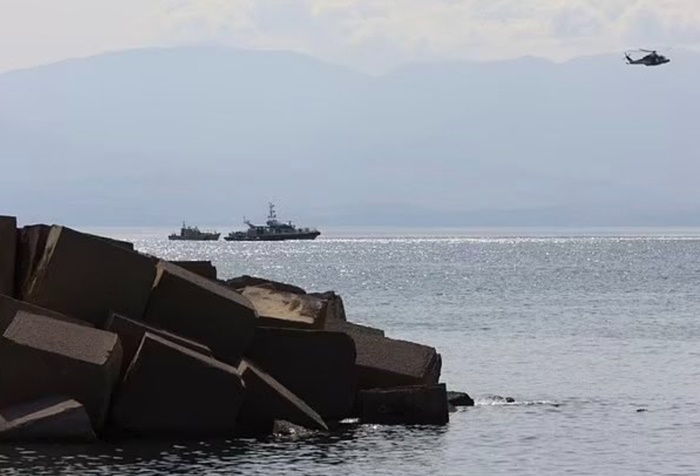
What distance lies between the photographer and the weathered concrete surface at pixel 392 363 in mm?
24781

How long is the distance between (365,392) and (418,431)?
0.95 meters

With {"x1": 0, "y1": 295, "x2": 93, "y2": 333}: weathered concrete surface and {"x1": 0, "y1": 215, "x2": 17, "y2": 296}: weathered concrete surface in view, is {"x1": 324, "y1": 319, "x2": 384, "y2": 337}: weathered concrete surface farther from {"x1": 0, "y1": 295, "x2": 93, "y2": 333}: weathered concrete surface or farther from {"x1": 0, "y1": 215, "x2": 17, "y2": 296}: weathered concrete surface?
{"x1": 0, "y1": 295, "x2": 93, "y2": 333}: weathered concrete surface

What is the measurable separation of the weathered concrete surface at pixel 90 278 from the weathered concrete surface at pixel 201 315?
376mm

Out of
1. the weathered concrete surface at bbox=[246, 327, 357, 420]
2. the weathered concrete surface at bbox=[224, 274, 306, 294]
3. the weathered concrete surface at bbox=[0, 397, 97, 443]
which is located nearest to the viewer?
the weathered concrete surface at bbox=[0, 397, 97, 443]

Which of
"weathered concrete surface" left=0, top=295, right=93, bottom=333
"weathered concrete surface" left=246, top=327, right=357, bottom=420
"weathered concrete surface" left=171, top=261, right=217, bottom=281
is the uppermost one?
"weathered concrete surface" left=171, top=261, right=217, bottom=281

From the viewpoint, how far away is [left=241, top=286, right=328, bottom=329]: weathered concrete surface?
80.8ft

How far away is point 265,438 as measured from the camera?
73.5 ft

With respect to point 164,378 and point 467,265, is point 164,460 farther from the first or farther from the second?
point 467,265

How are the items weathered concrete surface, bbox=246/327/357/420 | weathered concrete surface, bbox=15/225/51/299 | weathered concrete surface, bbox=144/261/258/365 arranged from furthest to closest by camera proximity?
weathered concrete surface, bbox=246/327/357/420 → weathered concrete surface, bbox=15/225/51/299 → weathered concrete surface, bbox=144/261/258/365

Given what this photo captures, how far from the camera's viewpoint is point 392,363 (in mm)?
25141

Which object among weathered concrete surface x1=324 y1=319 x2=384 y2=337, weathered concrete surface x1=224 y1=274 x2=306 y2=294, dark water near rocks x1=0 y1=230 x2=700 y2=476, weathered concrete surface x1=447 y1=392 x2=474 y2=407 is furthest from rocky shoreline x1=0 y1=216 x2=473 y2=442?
weathered concrete surface x1=447 y1=392 x2=474 y2=407

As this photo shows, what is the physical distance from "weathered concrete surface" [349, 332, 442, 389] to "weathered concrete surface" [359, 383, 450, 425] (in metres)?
0.34

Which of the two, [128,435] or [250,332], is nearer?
[128,435]

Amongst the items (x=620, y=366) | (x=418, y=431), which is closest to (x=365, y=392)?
(x=418, y=431)
